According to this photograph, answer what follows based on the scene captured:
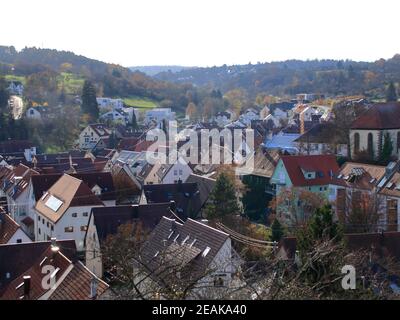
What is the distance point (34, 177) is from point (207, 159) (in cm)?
1172

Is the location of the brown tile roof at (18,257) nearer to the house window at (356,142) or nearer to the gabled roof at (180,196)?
the gabled roof at (180,196)

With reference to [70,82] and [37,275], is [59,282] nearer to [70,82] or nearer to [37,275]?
[37,275]

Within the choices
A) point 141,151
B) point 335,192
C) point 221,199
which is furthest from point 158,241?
point 141,151

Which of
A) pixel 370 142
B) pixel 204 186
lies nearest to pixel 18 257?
pixel 204 186

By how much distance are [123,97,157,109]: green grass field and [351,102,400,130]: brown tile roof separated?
167ft

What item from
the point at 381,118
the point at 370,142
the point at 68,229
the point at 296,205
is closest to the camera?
the point at 68,229

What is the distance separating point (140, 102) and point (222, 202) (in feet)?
209

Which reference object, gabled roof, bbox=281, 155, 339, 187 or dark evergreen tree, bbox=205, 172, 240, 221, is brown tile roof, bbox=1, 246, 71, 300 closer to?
dark evergreen tree, bbox=205, 172, 240, 221

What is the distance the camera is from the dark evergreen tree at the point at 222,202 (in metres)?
23.4

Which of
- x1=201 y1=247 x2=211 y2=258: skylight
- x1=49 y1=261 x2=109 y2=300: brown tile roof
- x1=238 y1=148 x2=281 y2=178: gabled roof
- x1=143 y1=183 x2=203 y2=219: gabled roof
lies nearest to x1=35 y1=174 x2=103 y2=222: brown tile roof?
x1=143 y1=183 x2=203 y2=219: gabled roof

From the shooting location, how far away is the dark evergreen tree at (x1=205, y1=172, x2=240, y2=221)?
2339 centimetres

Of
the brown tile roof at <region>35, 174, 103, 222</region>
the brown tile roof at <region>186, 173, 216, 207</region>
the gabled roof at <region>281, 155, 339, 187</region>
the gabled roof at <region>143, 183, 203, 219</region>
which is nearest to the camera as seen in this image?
the brown tile roof at <region>35, 174, 103, 222</region>

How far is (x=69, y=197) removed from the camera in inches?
950
